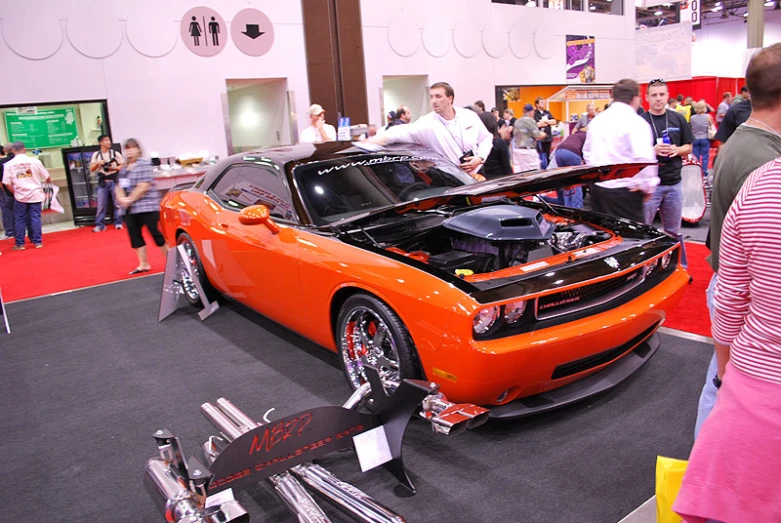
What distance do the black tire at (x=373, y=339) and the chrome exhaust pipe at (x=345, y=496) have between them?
0.69 metres

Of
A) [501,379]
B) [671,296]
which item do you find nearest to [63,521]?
[501,379]

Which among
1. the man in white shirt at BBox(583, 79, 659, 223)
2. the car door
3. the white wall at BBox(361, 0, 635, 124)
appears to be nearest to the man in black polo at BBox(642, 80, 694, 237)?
the man in white shirt at BBox(583, 79, 659, 223)

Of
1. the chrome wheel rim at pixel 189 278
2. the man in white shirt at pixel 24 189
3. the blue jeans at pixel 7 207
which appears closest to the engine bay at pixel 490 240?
the chrome wheel rim at pixel 189 278

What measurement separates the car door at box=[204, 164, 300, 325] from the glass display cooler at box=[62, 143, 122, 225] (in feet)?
25.3

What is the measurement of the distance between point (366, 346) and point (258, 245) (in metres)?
1.13

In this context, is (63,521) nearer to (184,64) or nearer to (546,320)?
(546,320)

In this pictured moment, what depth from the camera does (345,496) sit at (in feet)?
7.45

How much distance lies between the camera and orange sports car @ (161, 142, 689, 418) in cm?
271

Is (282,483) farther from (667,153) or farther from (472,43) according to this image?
(472,43)

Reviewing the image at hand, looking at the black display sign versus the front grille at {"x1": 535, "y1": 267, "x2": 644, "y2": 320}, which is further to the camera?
the front grille at {"x1": 535, "y1": 267, "x2": 644, "y2": 320}

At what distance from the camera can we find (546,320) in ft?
9.13

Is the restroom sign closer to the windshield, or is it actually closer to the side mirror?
the windshield

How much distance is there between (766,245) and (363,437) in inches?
66.2

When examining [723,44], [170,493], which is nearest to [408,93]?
[170,493]
